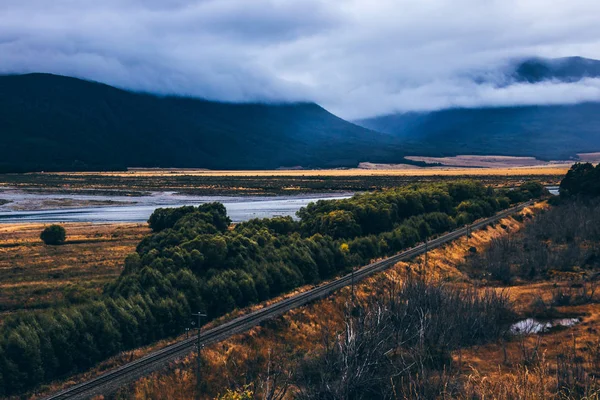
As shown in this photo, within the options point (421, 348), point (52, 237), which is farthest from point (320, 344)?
point (52, 237)

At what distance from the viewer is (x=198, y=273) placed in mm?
48656

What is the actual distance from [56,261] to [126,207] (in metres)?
72.0

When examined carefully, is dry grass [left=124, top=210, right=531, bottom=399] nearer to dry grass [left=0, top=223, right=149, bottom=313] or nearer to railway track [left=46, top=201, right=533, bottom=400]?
railway track [left=46, top=201, right=533, bottom=400]

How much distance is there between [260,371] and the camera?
120 ft

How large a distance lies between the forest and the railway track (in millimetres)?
2761

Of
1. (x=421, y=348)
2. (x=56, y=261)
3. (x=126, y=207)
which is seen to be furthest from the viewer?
(x=126, y=207)

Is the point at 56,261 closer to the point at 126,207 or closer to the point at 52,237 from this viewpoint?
the point at 52,237

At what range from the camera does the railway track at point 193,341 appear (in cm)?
3056

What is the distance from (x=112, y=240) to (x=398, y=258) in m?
40.9

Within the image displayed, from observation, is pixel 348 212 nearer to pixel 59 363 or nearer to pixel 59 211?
pixel 59 363

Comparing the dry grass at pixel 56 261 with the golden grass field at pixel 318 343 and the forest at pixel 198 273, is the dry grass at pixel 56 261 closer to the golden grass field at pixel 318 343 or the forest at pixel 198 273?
the golden grass field at pixel 318 343

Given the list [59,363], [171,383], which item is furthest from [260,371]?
[59,363]

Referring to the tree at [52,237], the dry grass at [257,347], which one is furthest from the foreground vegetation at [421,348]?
the tree at [52,237]

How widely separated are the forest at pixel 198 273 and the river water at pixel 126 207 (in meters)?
27.8
